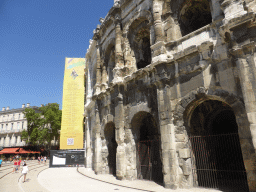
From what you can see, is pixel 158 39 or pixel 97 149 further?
pixel 97 149

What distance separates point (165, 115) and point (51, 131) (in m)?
28.8

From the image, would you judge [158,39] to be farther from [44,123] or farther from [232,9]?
[44,123]

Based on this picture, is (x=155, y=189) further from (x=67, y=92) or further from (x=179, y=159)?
(x=67, y=92)

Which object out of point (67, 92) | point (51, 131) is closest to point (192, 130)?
point (67, 92)

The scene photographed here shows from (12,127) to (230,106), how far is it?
147 ft

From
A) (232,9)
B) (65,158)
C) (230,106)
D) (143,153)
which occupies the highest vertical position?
(232,9)

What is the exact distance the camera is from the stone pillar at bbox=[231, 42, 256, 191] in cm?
505

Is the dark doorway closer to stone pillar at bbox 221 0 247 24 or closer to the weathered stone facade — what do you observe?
the weathered stone facade

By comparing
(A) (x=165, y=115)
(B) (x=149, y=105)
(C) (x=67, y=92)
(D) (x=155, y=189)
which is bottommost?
(D) (x=155, y=189)

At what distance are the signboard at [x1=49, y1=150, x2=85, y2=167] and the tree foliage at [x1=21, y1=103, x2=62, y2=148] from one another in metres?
14.0

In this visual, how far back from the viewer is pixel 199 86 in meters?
6.66

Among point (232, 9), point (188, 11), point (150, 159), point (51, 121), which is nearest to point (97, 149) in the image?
point (150, 159)

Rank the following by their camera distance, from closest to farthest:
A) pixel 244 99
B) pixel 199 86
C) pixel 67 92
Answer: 1. pixel 244 99
2. pixel 199 86
3. pixel 67 92

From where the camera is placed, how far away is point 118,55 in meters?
10.4
